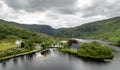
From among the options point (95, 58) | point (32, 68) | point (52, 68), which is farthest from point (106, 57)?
point (32, 68)

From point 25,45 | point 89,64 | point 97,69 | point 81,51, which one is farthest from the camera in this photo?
point 25,45

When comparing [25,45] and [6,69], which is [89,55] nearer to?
[6,69]

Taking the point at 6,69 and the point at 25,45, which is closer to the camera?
the point at 6,69

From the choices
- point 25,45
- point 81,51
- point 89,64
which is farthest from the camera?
point 25,45

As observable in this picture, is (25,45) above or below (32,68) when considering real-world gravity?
above

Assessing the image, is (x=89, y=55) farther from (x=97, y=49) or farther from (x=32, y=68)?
(x=32, y=68)

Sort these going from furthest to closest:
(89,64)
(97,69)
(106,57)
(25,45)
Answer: (25,45)
(106,57)
(89,64)
(97,69)

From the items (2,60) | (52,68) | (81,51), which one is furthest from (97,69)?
(2,60)

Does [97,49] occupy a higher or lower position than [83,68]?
higher

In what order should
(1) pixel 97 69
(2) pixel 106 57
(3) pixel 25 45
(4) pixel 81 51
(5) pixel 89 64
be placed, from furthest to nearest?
(3) pixel 25 45 < (4) pixel 81 51 < (2) pixel 106 57 < (5) pixel 89 64 < (1) pixel 97 69
